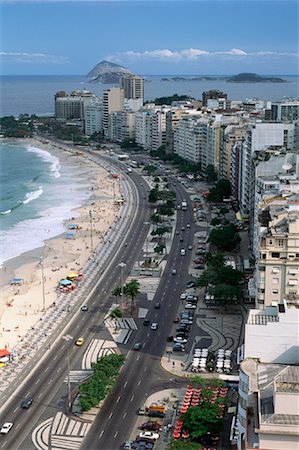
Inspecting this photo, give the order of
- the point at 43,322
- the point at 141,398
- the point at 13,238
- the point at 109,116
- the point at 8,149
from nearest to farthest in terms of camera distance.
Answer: the point at 141,398, the point at 43,322, the point at 13,238, the point at 8,149, the point at 109,116

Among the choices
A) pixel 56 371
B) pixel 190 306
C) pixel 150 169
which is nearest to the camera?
pixel 56 371

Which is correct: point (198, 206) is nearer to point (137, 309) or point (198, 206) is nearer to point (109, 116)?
point (137, 309)

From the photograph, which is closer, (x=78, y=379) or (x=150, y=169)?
(x=78, y=379)

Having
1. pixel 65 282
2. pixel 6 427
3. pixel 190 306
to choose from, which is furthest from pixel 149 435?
pixel 65 282

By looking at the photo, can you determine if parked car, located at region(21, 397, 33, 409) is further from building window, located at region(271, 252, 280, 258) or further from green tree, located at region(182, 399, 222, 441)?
building window, located at region(271, 252, 280, 258)

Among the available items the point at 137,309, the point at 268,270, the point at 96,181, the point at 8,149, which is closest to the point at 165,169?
the point at 96,181

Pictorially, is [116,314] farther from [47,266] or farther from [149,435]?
[47,266]

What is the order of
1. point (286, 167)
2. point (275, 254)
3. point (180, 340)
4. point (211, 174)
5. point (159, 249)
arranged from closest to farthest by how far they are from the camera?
point (275, 254)
point (180, 340)
point (286, 167)
point (159, 249)
point (211, 174)

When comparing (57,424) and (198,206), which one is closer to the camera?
(57,424)
